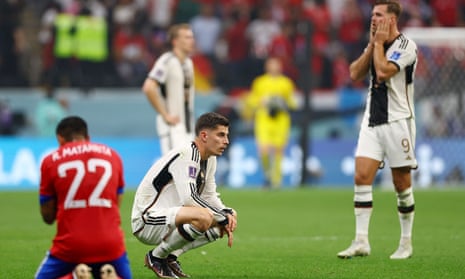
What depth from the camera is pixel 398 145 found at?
9734mm

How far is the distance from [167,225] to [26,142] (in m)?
13.0

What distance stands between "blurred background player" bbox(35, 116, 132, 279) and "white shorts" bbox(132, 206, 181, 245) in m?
1.64

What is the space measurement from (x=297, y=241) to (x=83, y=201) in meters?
5.34

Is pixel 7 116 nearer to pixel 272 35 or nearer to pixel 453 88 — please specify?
pixel 272 35

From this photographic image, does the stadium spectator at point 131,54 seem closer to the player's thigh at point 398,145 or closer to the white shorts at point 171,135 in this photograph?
the white shorts at point 171,135

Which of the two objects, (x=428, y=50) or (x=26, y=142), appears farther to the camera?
(x=428, y=50)

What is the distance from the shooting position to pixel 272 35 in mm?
24750

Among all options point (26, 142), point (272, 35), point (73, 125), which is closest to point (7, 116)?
point (26, 142)

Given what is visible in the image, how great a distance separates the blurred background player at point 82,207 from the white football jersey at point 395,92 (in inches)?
157

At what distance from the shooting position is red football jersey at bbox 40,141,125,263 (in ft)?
20.5

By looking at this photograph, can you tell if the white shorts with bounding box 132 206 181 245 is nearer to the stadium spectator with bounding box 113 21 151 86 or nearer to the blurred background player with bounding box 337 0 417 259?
the blurred background player with bounding box 337 0 417 259

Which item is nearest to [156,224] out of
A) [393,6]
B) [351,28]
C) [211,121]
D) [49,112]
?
[211,121]

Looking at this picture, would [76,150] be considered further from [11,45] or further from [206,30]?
[206,30]

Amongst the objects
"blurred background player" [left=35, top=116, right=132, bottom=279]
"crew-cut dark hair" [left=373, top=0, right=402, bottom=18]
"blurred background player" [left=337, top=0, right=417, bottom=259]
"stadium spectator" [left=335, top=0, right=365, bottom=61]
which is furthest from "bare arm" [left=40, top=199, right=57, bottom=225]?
"stadium spectator" [left=335, top=0, right=365, bottom=61]
